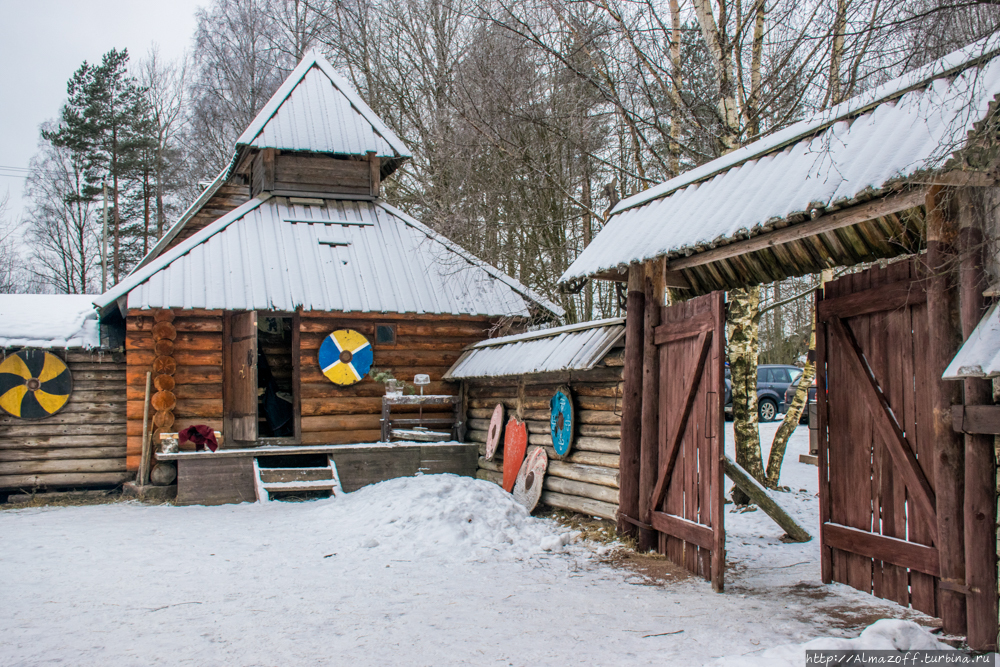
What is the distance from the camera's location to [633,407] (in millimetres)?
7680

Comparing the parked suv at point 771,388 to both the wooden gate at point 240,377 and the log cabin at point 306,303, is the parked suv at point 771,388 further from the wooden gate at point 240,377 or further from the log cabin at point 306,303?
the wooden gate at point 240,377

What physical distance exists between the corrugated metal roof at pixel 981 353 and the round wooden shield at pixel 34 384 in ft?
38.5

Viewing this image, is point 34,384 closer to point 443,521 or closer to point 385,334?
point 385,334

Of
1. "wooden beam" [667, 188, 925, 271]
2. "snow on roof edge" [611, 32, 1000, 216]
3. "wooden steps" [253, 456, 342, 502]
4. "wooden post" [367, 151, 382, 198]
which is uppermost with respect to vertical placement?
"wooden post" [367, 151, 382, 198]

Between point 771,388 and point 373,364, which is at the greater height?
point 373,364

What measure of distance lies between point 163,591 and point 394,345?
20.8ft

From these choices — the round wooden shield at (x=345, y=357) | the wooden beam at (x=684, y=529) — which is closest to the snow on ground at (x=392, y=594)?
the wooden beam at (x=684, y=529)

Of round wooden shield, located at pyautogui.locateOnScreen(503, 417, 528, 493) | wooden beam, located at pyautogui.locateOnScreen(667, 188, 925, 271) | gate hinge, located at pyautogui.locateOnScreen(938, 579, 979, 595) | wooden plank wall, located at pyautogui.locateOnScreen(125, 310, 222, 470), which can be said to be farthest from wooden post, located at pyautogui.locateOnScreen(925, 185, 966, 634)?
wooden plank wall, located at pyautogui.locateOnScreen(125, 310, 222, 470)

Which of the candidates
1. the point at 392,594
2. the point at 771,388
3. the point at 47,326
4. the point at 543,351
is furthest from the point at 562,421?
the point at 771,388

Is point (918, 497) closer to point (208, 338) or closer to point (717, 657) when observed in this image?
point (717, 657)

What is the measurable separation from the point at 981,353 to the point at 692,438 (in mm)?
2777

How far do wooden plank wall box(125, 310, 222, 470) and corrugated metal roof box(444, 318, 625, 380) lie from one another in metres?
3.47

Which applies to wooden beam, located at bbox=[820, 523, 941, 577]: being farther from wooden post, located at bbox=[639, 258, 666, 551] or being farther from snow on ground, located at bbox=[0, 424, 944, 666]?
wooden post, located at bbox=[639, 258, 666, 551]

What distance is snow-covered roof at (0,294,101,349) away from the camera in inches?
446
